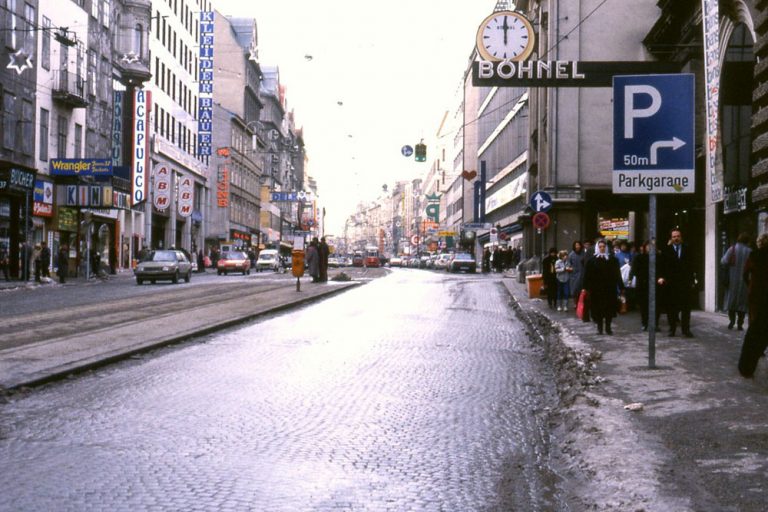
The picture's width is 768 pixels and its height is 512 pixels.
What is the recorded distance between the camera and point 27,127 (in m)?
42.0

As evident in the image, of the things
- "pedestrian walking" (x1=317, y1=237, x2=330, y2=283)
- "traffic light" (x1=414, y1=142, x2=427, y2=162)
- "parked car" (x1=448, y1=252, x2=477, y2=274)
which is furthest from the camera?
"parked car" (x1=448, y1=252, x2=477, y2=274)

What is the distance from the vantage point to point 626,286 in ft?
71.6

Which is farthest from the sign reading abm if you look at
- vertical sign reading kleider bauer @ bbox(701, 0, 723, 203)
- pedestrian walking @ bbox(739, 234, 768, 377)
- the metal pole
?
vertical sign reading kleider bauer @ bbox(701, 0, 723, 203)


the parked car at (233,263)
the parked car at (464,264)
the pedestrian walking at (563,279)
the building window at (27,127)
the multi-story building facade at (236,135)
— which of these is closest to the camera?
the pedestrian walking at (563,279)

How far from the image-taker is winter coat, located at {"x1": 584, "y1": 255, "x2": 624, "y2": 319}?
53.1ft

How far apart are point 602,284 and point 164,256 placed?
1169 inches

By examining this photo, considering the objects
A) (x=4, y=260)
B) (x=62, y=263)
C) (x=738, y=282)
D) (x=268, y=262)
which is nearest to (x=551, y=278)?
(x=738, y=282)

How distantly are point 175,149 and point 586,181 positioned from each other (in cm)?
3619

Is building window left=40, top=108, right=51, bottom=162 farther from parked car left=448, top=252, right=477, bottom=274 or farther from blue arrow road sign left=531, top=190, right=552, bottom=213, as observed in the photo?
parked car left=448, top=252, right=477, bottom=274

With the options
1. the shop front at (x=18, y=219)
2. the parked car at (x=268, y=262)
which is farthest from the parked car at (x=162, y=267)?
the parked car at (x=268, y=262)

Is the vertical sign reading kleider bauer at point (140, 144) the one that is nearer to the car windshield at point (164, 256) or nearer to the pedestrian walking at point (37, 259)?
the car windshield at point (164, 256)

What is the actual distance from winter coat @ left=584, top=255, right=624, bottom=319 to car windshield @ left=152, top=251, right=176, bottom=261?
2844 centimetres

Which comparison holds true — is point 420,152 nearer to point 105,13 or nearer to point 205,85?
point 105,13

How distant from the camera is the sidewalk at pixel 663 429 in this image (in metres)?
5.42
